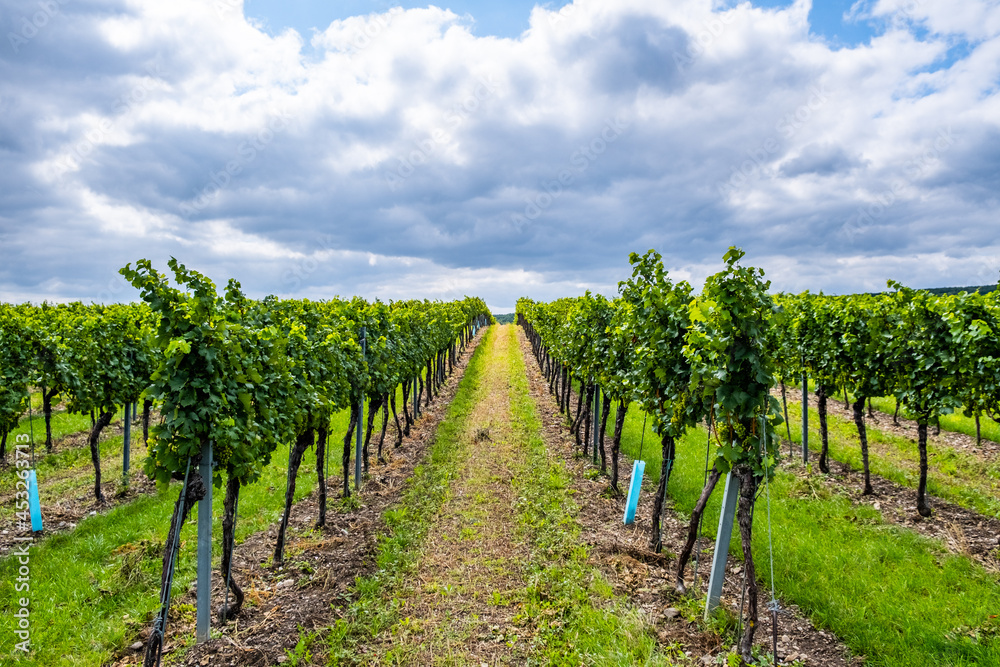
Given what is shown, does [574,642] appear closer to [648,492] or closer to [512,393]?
[648,492]

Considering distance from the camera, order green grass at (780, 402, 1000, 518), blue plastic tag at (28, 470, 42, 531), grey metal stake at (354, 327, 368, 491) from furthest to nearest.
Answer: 1. grey metal stake at (354, 327, 368, 491)
2. green grass at (780, 402, 1000, 518)
3. blue plastic tag at (28, 470, 42, 531)

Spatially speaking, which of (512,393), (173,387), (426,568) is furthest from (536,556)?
(512,393)

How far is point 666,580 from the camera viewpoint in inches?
277

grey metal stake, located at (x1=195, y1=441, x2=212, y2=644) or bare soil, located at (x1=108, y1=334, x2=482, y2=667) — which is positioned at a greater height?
grey metal stake, located at (x1=195, y1=441, x2=212, y2=644)

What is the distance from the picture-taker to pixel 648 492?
34.5ft

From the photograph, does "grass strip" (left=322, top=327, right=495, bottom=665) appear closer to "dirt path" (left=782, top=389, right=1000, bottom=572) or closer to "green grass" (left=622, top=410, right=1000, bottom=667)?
"green grass" (left=622, top=410, right=1000, bottom=667)

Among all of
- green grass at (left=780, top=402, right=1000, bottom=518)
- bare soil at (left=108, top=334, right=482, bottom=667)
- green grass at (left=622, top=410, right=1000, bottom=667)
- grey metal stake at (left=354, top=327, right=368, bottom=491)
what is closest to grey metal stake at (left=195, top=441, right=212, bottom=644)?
bare soil at (left=108, top=334, right=482, bottom=667)

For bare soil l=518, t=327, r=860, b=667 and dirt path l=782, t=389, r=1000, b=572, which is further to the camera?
dirt path l=782, t=389, r=1000, b=572

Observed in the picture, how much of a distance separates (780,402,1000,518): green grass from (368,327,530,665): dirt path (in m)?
8.59

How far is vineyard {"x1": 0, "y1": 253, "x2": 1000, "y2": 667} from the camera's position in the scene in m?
5.44

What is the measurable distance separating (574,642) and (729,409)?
318 centimetres

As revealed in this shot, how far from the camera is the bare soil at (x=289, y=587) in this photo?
18.1ft

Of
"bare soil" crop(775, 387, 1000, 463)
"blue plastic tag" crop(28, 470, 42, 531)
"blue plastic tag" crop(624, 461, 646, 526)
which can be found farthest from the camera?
"bare soil" crop(775, 387, 1000, 463)

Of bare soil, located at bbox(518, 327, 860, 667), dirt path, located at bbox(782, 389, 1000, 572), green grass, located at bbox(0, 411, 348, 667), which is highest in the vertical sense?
green grass, located at bbox(0, 411, 348, 667)
